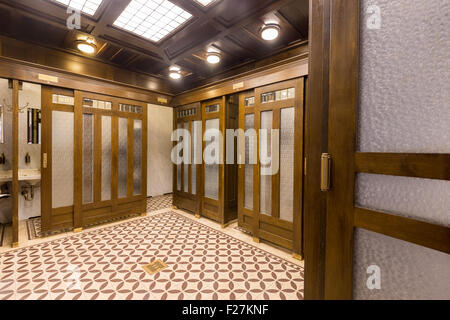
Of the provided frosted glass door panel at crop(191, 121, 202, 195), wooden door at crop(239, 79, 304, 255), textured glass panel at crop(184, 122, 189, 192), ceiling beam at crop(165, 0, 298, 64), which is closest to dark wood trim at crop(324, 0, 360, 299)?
wooden door at crop(239, 79, 304, 255)

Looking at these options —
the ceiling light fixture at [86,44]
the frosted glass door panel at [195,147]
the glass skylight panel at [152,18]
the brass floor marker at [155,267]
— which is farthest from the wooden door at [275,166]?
the ceiling light fixture at [86,44]

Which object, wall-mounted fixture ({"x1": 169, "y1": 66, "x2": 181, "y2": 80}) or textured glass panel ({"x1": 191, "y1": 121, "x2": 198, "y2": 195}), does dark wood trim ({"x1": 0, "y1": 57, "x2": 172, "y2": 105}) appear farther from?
textured glass panel ({"x1": 191, "y1": 121, "x2": 198, "y2": 195})

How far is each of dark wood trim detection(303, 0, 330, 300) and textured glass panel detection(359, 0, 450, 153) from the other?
134 mm

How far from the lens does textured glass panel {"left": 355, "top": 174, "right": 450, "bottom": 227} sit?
605mm

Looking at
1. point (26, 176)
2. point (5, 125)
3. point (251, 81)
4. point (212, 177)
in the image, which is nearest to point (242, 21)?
point (251, 81)

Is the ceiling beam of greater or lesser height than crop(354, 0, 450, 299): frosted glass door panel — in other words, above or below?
above

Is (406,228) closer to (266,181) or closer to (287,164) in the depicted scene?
(287,164)

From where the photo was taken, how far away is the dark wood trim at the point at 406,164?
56 cm

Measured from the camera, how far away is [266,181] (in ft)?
9.39

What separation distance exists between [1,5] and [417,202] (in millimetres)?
4654

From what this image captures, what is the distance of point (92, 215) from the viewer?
11.0 ft

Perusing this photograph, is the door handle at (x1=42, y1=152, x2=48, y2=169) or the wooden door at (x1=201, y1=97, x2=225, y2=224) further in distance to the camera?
the wooden door at (x1=201, y1=97, x2=225, y2=224)

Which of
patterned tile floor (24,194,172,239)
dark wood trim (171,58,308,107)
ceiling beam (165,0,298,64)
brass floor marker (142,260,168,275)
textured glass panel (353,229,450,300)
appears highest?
ceiling beam (165,0,298,64)

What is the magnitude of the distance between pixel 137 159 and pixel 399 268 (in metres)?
4.06
